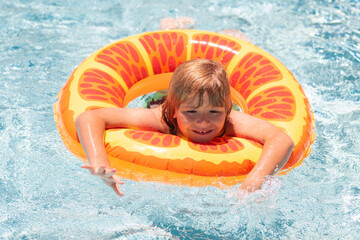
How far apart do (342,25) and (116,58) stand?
337 centimetres

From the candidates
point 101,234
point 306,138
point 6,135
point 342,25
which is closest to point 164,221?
point 101,234

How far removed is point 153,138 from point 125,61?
3.29 ft

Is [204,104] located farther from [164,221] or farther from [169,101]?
[164,221]

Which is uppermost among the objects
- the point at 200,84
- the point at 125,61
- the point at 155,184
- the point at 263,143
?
the point at 200,84

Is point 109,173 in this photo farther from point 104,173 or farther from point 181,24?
point 181,24

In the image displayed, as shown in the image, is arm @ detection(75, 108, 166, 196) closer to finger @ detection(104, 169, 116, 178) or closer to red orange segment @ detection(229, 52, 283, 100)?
finger @ detection(104, 169, 116, 178)

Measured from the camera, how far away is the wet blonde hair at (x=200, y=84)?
293cm

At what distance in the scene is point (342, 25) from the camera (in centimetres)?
589

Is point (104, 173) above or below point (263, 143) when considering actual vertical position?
above

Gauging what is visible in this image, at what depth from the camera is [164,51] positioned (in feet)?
13.0

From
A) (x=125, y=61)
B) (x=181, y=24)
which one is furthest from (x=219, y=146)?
(x=181, y=24)

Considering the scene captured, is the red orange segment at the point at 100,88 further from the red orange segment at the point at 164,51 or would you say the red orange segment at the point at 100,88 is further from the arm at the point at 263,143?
the arm at the point at 263,143

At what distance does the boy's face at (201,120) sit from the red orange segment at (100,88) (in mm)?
582

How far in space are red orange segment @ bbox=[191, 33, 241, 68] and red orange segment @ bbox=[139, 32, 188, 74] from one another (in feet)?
0.33
